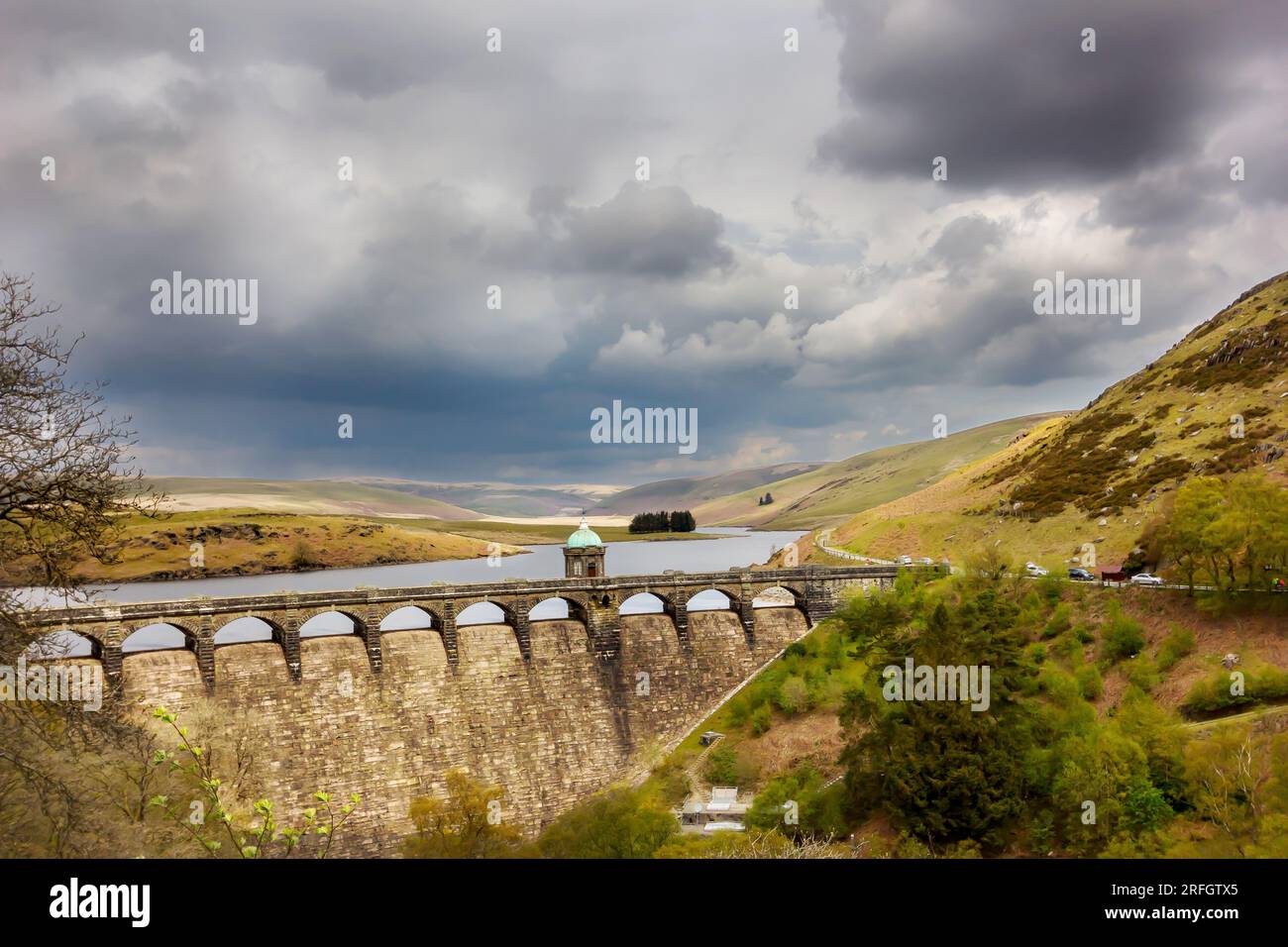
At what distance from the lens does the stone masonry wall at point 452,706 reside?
5928 centimetres

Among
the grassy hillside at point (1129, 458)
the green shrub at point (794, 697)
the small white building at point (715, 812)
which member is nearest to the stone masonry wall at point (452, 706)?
the green shrub at point (794, 697)

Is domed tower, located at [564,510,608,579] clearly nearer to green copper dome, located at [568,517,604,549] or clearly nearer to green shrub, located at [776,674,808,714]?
green copper dome, located at [568,517,604,549]

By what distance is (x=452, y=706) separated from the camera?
220 feet

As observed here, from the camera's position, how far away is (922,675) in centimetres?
5456

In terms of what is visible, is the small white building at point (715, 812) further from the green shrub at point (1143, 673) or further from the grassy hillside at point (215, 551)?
the grassy hillside at point (215, 551)

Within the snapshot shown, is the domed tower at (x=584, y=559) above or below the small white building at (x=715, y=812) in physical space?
above

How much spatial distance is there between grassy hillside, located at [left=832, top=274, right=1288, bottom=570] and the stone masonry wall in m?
37.5

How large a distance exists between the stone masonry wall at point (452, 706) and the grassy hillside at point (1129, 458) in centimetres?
3749
